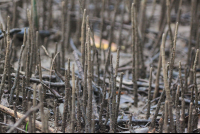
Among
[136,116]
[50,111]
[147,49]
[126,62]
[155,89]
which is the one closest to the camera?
[50,111]

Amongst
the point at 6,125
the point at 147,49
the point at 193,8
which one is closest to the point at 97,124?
the point at 6,125

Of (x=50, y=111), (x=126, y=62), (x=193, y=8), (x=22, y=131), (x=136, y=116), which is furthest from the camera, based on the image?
(x=126, y=62)

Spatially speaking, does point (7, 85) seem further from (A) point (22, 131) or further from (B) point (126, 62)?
(B) point (126, 62)

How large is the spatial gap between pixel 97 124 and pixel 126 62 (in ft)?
3.33

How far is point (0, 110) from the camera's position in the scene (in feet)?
4.04

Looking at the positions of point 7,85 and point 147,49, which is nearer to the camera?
point 7,85


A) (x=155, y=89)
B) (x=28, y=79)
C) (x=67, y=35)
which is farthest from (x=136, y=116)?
(x=67, y=35)

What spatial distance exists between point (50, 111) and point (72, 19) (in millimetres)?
1561

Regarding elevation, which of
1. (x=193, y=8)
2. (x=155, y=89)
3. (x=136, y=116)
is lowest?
(x=136, y=116)

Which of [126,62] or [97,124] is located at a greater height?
[126,62]

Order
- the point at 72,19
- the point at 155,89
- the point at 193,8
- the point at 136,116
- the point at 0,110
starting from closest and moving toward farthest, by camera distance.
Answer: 1. the point at 0,110
2. the point at 136,116
3. the point at 155,89
4. the point at 193,8
5. the point at 72,19

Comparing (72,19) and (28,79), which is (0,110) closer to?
(28,79)

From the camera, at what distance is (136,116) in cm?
152

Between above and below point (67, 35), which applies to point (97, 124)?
below
